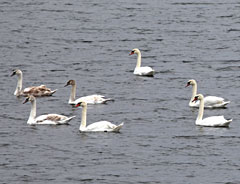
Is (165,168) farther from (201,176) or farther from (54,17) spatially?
(54,17)

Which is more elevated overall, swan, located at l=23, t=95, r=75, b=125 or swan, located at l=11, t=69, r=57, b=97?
swan, located at l=11, t=69, r=57, b=97

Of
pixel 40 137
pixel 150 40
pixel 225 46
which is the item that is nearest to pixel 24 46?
pixel 150 40

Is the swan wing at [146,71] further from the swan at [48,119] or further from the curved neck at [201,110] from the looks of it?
the swan at [48,119]

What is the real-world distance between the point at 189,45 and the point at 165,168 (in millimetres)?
21932

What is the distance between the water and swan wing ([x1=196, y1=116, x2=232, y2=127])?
213mm

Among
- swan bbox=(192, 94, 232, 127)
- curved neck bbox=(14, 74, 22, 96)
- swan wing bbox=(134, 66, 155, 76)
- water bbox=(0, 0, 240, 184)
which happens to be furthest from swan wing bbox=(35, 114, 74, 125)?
swan wing bbox=(134, 66, 155, 76)

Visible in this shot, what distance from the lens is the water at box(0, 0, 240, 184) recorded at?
23125mm

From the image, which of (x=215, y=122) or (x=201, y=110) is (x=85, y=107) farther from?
(x=215, y=122)

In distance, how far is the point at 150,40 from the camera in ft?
150

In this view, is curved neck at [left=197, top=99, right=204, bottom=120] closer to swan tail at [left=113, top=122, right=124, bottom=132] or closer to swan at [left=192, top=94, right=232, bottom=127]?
swan at [left=192, top=94, right=232, bottom=127]

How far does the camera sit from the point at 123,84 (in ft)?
114

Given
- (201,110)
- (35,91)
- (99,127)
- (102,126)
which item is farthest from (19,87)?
(201,110)

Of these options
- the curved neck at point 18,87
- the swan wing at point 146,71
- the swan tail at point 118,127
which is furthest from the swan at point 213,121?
the swan wing at point 146,71

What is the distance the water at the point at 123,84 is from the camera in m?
23.1
